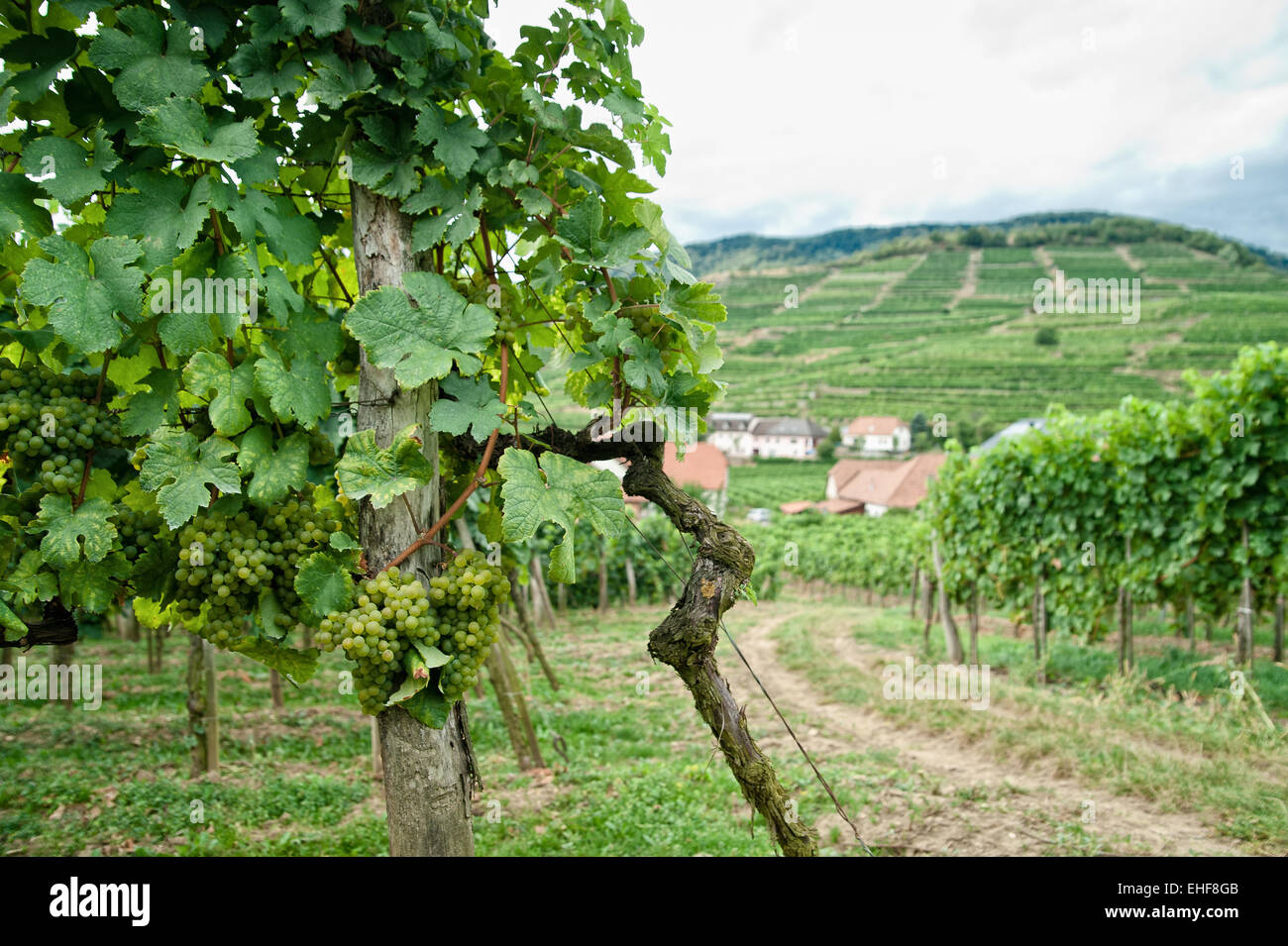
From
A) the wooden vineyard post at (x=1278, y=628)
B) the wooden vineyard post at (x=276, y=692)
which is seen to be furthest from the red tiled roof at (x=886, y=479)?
the wooden vineyard post at (x=276, y=692)

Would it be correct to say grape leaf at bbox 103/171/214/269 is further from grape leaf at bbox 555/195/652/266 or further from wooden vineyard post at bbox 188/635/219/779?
wooden vineyard post at bbox 188/635/219/779

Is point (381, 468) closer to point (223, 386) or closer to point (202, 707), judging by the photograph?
point (223, 386)

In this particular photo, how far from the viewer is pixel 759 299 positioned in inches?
3981

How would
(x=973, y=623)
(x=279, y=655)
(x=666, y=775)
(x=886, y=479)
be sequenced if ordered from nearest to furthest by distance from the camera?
1. (x=279, y=655)
2. (x=666, y=775)
3. (x=973, y=623)
4. (x=886, y=479)

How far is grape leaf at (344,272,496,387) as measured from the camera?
5.76ft

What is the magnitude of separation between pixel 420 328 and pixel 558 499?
0.54 metres

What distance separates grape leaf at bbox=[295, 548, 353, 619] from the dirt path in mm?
4100

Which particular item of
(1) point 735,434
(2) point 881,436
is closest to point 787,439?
(1) point 735,434

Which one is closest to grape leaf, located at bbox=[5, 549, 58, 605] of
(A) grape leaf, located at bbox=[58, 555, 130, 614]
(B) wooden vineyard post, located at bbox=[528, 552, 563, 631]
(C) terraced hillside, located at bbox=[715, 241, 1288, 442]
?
(A) grape leaf, located at bbox=[58, 555, 130, 614]

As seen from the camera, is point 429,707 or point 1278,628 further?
point 1278,628

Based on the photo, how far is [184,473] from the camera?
173cm

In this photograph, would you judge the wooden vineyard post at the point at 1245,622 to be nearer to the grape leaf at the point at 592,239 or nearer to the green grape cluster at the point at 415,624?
the grape leaf at the point at 592,239
